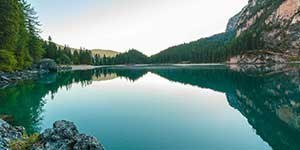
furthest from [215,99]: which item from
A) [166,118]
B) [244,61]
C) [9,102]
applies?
[244,61]

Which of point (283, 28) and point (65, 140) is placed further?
point (283, 28)

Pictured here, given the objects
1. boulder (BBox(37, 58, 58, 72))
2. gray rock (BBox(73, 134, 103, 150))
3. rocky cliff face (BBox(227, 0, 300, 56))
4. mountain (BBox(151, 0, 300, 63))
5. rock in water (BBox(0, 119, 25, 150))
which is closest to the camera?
gray rock (BBox(73, 134, 103, 150))

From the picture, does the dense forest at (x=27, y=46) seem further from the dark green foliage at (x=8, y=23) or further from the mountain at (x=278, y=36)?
the mountain at (x=278, y=36)

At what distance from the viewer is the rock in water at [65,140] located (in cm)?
1023

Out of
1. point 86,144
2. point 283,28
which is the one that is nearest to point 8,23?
point 86,144

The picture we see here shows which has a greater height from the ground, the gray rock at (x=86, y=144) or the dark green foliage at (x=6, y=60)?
the dark green foliage at (x=6, y=60)

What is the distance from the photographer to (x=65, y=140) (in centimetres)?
1066

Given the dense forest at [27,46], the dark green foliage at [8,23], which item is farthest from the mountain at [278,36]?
the dark green foliage at [8,23]

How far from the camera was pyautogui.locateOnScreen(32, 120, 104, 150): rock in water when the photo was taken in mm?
10234

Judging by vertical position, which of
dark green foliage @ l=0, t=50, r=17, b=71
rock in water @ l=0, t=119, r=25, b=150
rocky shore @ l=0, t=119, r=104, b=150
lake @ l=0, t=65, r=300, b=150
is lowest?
lake @ l=0, t=65, r=300, b=150

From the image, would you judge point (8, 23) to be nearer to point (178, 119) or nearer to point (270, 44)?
point (178, 119)

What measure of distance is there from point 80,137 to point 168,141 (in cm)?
639

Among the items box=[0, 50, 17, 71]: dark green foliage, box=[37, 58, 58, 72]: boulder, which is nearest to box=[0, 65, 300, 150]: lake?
box=[0, 50, 17, 71]: dark green foliage

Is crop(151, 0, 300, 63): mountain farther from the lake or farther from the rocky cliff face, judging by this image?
the lake
